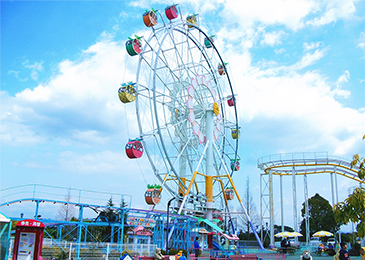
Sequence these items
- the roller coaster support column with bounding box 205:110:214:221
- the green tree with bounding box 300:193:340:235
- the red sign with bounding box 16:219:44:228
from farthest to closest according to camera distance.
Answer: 1. the green tree with bounding box 300:193:340:235
2. the roller coaster support column with bounding box 205:110:214:221
3. the red sign with bounding box 16:219:44:228

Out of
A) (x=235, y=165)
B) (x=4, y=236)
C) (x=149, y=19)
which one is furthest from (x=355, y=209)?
(x=235, y=165)

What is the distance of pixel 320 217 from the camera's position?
46.6m

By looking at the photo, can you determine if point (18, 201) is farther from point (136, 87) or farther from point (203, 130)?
point (203, 130)

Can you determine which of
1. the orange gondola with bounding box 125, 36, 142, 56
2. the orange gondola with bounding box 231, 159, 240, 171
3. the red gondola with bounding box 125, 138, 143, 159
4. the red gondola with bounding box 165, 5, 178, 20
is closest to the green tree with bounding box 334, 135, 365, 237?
the red gondola with bounding box 125, 138, 143, 159

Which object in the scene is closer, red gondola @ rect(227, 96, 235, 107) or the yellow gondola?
the yellow gondola

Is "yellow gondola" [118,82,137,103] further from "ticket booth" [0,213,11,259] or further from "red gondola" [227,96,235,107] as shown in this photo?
"red gondola" [227,96,235,107]

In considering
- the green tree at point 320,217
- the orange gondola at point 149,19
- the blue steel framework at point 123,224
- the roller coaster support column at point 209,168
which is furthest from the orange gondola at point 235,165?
the green tree at point 320,217

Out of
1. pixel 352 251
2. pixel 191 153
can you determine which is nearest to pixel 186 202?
pixel 191 153

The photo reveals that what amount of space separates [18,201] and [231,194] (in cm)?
2051

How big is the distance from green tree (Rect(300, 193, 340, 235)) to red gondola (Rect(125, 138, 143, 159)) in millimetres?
31565

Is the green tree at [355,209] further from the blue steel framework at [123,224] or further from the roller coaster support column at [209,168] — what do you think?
the roller coaster support column at [209,168]

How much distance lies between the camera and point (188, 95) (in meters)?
28.6

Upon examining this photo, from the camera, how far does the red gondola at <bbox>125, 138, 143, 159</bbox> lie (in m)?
22.3

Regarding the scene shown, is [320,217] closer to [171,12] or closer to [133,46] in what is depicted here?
[171,12]
